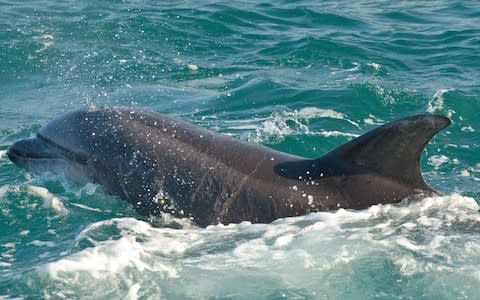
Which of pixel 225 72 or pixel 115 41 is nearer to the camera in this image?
pixel 225 72

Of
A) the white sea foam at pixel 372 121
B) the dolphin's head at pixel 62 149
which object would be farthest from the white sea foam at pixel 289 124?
the dolphin's head at pixel 62 149

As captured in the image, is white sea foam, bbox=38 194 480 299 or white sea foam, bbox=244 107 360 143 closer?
white sea foam, bbox=38 194 480 299

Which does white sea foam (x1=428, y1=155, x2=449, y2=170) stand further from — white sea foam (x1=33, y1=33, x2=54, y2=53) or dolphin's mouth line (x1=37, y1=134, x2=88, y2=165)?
white sea foam (x1=33, y1=33, x2=54, y2=53)

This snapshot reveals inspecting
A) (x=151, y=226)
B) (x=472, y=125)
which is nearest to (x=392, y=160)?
(x=151, y=226)

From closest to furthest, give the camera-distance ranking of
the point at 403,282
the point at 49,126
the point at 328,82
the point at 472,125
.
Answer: the point at 403,282 → the point at 49,126 → the point at 472,125 → the point at 328,82

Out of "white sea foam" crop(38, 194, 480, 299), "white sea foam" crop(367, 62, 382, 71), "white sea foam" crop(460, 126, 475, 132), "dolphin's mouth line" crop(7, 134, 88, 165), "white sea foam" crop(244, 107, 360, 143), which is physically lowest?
"white sea foam" crop(460, 126, 475, 132)

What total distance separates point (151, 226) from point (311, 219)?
1979mm

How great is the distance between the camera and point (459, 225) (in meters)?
9.80

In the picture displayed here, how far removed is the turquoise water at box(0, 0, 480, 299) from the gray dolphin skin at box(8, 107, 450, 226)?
7.7 inches

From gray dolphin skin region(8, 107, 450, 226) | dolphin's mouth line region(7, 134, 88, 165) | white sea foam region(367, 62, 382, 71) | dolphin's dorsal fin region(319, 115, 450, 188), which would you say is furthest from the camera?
white sea foam region(367, 62, 382, 71)

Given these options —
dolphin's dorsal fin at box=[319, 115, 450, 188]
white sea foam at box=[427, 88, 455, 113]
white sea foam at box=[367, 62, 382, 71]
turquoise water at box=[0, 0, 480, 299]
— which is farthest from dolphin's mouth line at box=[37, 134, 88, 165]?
white sea foam at box=[367, 62, 382, 71]

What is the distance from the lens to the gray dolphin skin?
976cm

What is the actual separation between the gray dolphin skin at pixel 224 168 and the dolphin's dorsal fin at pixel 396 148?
1 cm

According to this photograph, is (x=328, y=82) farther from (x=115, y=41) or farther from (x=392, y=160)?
(x=392, y=160)
